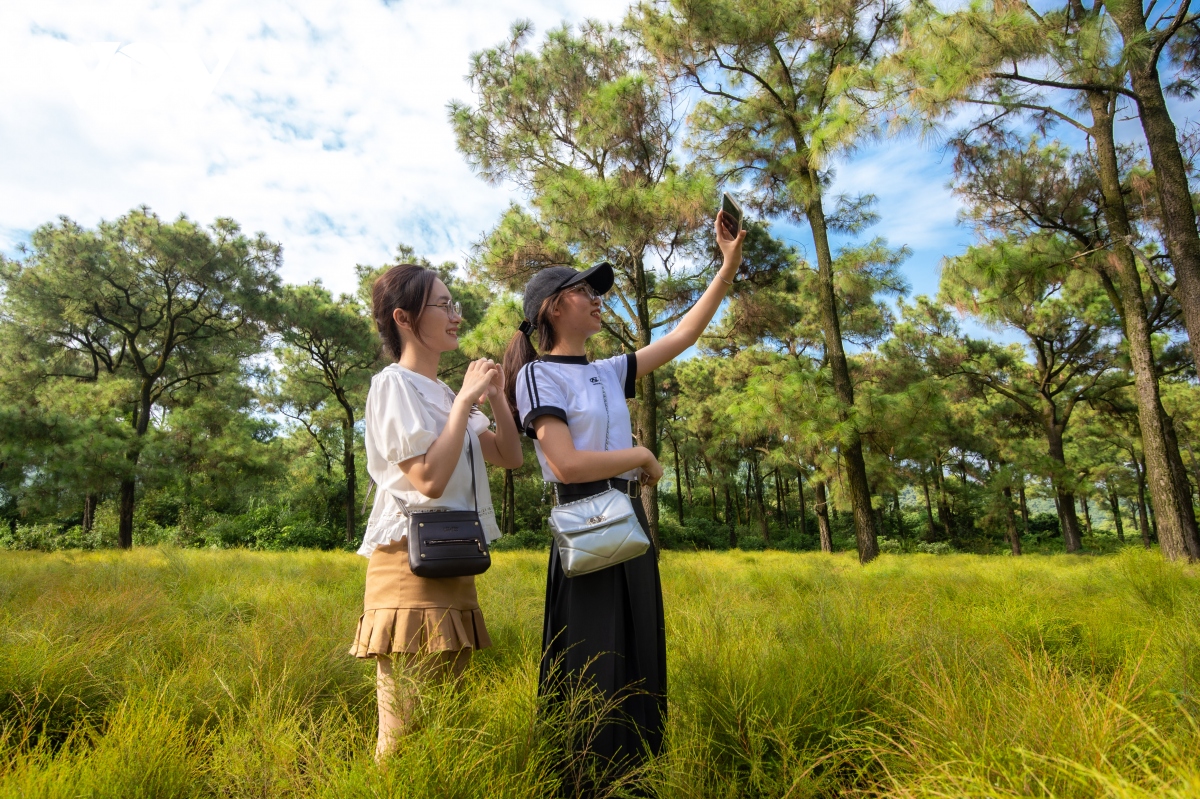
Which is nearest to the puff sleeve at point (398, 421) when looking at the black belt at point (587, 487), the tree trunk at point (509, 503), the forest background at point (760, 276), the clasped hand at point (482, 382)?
the clasped hand at point (482, 382)

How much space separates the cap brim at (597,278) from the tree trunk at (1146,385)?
716 cm

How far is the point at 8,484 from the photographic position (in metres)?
9.71

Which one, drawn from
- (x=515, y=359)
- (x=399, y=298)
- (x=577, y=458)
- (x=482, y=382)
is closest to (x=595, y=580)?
(x=577, y=458)

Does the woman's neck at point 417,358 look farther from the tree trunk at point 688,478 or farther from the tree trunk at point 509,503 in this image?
the tree trunk at point 688,478

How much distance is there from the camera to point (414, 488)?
54.2 inches

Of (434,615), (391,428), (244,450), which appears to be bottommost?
(434,615)

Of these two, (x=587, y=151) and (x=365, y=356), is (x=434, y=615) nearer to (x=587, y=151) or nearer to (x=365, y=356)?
(x=587, y=151)

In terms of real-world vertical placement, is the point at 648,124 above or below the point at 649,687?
above

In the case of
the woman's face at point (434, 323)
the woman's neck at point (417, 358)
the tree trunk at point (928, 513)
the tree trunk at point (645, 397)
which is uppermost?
the tree trunk at point (645, 397)

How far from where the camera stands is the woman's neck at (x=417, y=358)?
153 centimetres

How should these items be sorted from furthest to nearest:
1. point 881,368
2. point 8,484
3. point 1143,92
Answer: point 881,368
point 8,484
point 1143,92

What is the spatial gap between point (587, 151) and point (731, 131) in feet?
7.44

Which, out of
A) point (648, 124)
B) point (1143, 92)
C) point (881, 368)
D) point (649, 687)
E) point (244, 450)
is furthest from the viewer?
point (881, 368)

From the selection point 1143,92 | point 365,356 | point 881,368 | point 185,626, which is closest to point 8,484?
point 365,356
